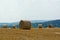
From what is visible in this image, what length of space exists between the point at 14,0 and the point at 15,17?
183 millimetres

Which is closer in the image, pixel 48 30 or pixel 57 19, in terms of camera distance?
pixel 48 30

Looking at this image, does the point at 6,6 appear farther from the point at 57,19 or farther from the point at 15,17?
the point at 57,19

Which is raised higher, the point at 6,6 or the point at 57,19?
the point at 6,6

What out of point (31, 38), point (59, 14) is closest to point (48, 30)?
point (31, 38)

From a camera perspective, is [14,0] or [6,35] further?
[14,0]

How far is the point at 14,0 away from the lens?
4.80 feet

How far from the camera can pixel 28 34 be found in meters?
0.75

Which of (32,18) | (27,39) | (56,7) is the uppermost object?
(56,7)

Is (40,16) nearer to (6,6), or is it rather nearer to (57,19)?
(57,19)

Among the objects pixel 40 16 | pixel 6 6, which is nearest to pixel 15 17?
pixel 6 6

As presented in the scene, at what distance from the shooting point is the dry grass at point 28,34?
0.74 meters

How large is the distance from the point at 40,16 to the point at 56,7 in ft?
0.64

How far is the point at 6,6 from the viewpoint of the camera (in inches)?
57.5

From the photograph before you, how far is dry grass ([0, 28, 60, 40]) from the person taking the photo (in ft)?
2.43
